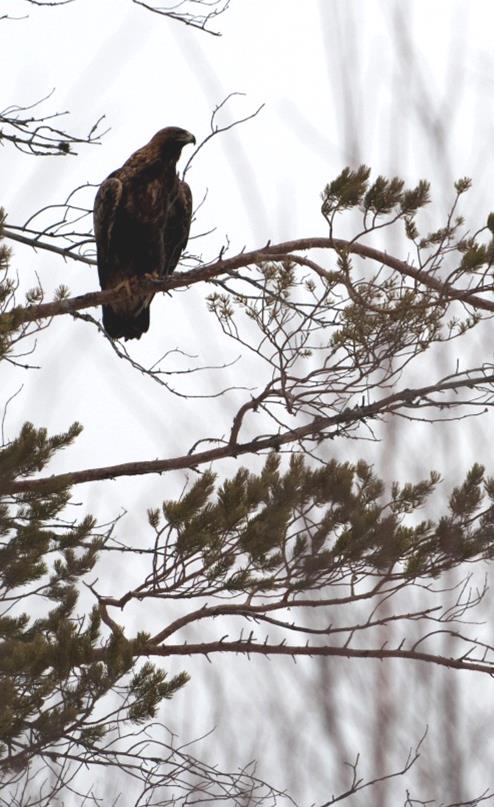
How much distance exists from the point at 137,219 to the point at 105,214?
17cm

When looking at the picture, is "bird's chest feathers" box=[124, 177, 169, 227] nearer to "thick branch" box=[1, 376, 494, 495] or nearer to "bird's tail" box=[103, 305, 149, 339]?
"bird's tail" box=[103, 305, 149, 339]

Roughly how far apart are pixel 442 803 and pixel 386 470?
833 millimetres

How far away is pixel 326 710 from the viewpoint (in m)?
3.28

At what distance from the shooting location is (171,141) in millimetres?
7242

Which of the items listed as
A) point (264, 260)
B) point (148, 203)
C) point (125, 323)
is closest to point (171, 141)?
point (148, 203)

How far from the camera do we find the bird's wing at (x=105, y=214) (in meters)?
7.11

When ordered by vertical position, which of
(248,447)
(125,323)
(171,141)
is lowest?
(248,447)

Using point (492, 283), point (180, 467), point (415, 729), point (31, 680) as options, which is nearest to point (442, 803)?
point (415, 729)

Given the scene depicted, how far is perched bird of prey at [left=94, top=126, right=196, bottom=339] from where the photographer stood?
281 inches

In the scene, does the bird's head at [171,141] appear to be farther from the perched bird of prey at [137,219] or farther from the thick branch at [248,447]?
the thick branch at [248,447]

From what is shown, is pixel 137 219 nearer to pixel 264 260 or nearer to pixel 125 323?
pixel 125 323

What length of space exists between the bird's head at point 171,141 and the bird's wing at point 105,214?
30cm

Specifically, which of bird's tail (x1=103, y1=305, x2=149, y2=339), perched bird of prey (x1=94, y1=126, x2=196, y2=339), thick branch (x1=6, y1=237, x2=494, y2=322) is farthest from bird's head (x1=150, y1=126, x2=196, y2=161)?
thick branch (x1=6, y1=237, x2=494, y2=322)

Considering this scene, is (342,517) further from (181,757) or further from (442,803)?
(442,803)
